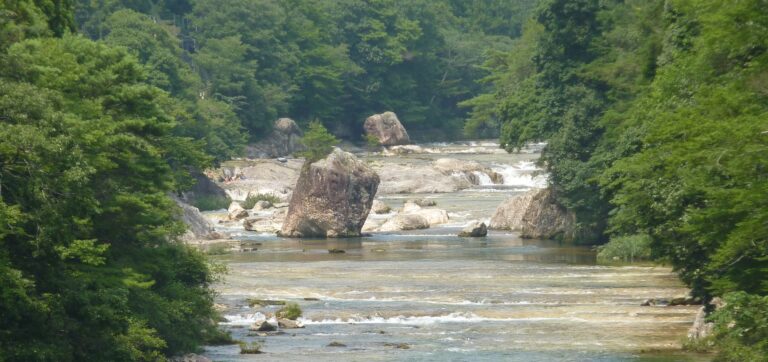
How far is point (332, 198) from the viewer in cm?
7150

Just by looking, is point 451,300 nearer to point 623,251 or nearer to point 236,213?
point 623,251

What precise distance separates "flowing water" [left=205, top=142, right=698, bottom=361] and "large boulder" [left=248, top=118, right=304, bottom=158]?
162ft

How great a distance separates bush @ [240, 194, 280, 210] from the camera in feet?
289

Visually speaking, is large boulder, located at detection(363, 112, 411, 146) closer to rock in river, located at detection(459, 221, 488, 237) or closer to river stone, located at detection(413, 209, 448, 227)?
river stone, located at detection(413, 209, 448, 227)

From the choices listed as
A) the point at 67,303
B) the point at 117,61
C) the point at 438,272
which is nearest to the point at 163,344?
the point at 67,303

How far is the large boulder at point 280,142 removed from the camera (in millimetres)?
121438

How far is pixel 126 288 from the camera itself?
32.8 meters

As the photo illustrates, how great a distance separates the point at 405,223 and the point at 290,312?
31.9m

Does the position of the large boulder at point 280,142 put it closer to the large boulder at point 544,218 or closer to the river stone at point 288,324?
the large boulder at point 544,218

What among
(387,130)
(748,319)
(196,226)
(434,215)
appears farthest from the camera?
(387,130)

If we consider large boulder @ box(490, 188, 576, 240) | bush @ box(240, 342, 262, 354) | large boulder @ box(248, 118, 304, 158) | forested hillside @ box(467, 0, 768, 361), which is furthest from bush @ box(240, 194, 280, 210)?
bush @ box(240, 342, 262, 354)

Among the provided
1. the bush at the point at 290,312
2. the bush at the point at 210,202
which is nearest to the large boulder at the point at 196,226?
the bush at the point at 210,202

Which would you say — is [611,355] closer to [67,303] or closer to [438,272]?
[67,303]

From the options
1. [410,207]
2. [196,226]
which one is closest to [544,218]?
[410,207]
